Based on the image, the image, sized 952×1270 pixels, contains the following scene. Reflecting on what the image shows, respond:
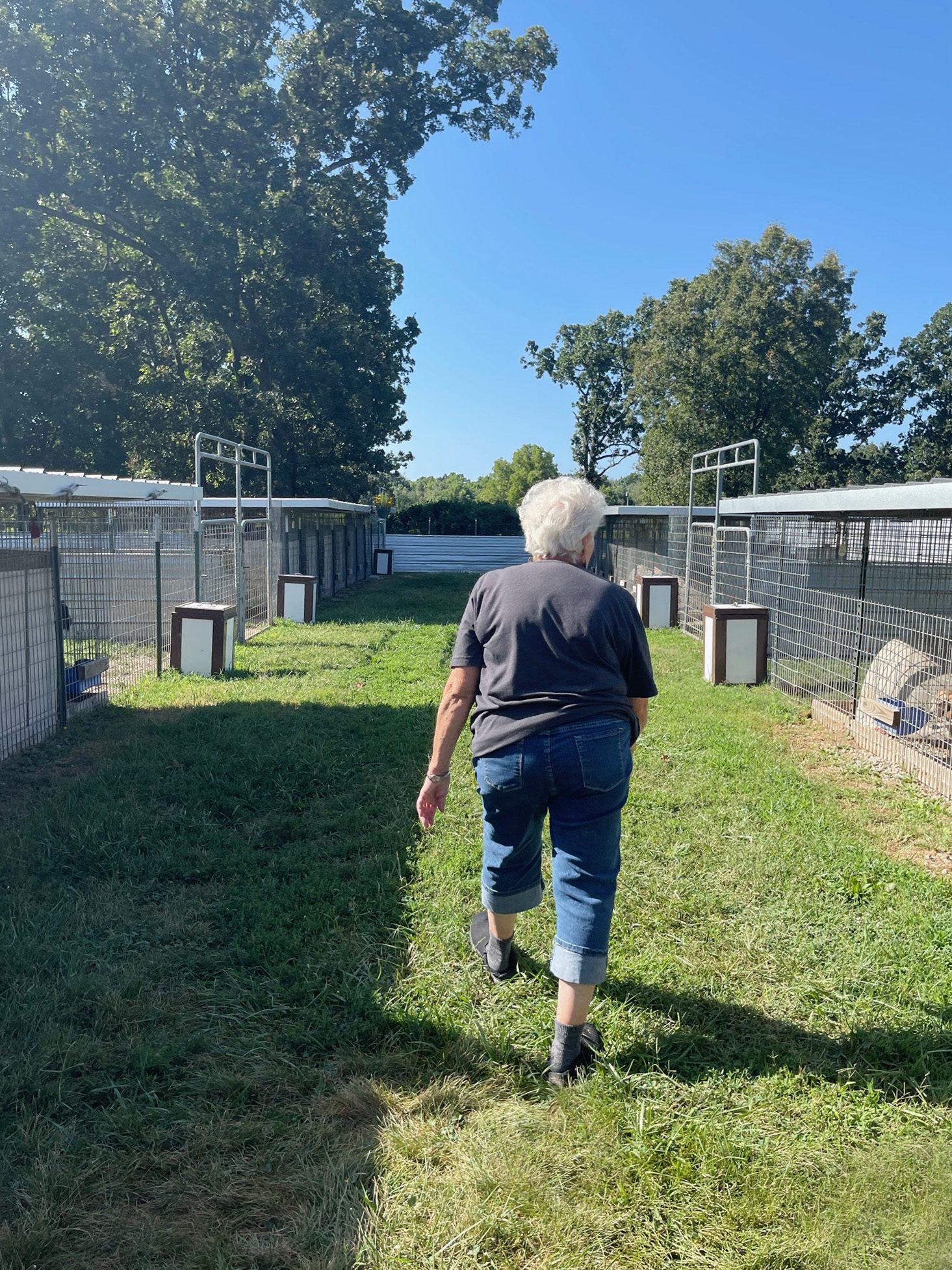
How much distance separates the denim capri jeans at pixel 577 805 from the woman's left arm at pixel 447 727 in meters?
0.22

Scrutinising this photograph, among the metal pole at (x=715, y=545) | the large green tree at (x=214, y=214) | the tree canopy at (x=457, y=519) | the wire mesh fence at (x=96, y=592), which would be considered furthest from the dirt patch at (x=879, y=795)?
the tree canopy at (x=457, y=519)

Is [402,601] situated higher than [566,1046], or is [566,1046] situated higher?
[402,601]

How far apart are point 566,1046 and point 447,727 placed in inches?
38.8

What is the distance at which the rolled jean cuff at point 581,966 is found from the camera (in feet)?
8.38

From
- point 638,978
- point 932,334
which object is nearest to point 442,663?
point 638,978

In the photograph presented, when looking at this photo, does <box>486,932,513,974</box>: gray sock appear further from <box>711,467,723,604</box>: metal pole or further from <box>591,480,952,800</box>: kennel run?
<box>711,467,723,604</box>: metal pole

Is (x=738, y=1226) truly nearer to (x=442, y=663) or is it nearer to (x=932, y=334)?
(x=442, y=663)

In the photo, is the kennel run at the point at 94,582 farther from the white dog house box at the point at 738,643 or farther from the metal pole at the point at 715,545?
the metal pole at the point at 715,545

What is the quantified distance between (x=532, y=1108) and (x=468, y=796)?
2.89 meters

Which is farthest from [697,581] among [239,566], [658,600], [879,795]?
[879,795]

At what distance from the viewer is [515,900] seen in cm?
286

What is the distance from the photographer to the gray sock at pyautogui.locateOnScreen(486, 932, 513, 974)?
319 centimetres

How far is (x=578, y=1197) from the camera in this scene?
2227 millimetres

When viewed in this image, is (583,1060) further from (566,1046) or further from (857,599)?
(857,599)
